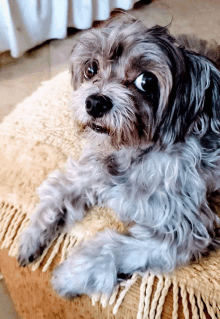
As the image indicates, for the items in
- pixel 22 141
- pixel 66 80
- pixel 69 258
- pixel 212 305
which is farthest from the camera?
pixel 66 80

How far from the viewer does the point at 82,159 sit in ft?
4.49

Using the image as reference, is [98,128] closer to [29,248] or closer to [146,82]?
[146,82]

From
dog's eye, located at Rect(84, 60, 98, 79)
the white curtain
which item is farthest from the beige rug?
the white curtain

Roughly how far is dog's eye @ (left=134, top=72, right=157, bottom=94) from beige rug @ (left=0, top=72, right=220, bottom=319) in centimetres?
39

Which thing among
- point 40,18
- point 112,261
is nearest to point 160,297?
point 112,261

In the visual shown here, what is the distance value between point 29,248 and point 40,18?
202 cm

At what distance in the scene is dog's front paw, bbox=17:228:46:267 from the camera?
1176mm

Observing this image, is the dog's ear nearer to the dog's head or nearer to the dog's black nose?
the dog's head

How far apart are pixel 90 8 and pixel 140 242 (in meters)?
2.29

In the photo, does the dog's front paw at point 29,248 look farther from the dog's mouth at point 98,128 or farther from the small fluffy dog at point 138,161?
the dog's mouth at point 98,128

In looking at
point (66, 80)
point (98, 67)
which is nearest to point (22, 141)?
point (66, 80)

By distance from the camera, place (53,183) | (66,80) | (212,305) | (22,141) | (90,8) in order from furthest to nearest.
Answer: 1. (90,8)
2. (66,80)
3. (22,141)
4. (53,183)
5. (212,305)

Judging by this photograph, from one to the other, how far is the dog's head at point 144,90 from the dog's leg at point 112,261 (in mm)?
320

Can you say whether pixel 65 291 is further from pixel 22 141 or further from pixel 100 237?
pixel 22 141
